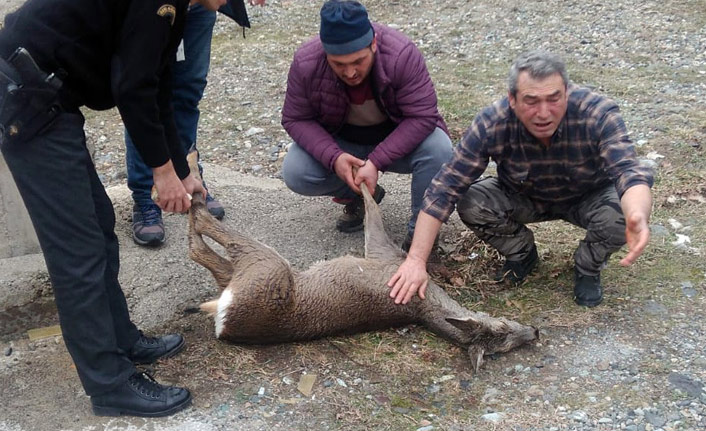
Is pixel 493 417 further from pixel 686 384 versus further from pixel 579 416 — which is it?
pixel 686 384

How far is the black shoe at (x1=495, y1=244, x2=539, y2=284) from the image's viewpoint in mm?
4402

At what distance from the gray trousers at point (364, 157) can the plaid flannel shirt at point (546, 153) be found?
47cm

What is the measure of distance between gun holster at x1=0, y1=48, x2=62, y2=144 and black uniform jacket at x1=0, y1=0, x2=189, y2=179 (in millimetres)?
50

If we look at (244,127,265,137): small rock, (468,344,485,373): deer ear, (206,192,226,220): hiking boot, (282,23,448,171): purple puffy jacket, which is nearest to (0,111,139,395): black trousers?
(282,23,448,171): purple puffy jacket

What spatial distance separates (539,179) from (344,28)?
1332 mm

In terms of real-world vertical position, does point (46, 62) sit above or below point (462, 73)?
above

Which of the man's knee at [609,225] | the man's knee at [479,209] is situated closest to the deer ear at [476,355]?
the man's knee at [479,209]

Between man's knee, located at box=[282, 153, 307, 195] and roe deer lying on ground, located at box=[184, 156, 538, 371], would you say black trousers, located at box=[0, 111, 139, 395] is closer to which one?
roe deer lying on ground, located at box=[184, 156, 538, 371]

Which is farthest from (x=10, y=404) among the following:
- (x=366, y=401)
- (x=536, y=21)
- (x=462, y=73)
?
(x=536, y=21)

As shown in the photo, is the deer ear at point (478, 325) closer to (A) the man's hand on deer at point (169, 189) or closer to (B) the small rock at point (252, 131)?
(A) the man's hand on deer at point (169, 189)

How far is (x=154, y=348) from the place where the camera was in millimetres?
3713

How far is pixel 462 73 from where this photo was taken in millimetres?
8375

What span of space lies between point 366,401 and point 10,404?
1.66 meters

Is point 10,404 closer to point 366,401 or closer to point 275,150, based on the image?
point 366,401
